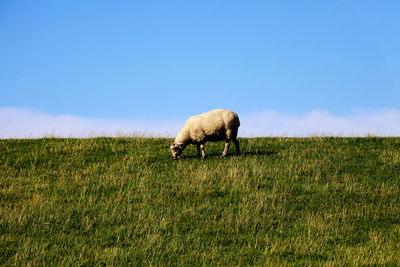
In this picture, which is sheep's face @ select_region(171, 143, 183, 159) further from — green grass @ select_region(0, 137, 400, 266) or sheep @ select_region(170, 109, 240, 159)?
green grass @ select_region(0, 137, 400, 266)

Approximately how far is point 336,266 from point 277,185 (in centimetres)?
579

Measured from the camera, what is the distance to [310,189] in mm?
13203

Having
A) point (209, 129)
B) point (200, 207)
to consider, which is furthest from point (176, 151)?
point (200, 207)

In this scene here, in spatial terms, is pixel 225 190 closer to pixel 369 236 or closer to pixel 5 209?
pixel 369 236

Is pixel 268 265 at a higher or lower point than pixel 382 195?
lower

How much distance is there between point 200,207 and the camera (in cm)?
1130

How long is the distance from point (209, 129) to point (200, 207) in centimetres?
644

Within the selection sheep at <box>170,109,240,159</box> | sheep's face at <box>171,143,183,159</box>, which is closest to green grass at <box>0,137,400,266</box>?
sheep's face at <box>171,143,183,159</box>

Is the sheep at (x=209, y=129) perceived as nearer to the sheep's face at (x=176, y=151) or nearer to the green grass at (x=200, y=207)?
the sheep's face at (x=176, y=151)

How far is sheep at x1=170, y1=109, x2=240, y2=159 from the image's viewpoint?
17.2 m

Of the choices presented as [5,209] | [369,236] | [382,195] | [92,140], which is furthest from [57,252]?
[92,140]

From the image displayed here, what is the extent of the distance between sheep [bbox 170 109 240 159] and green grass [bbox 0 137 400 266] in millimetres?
788

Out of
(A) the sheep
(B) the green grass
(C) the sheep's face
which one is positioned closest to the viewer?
(B) the green grass

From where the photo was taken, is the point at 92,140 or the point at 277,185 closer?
the point at 277,185
